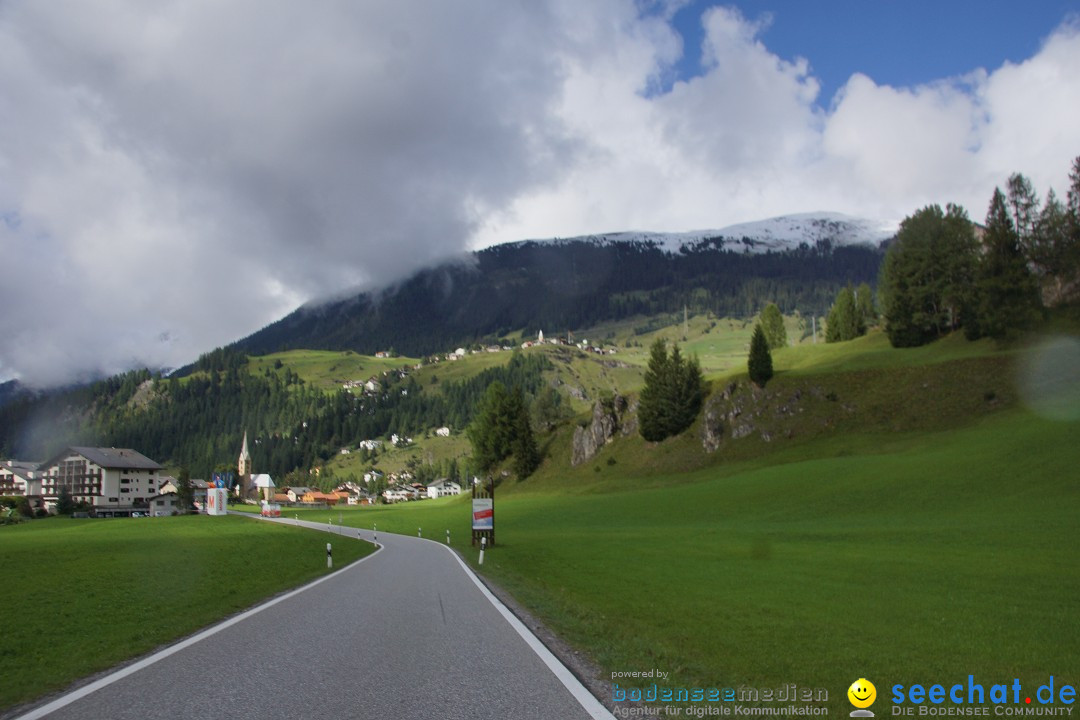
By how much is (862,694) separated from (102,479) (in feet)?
561

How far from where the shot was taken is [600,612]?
53.7 feet

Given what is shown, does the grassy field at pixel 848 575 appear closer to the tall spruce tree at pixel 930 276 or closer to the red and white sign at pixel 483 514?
the red and white sign at pixel 483 514

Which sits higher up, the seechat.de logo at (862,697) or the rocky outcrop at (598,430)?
the rocky outcrop at (598,430)

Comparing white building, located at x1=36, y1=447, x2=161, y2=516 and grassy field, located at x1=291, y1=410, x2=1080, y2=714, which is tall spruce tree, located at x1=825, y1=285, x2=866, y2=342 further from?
white building, located at x1=36, y1=447, x2=161, y2=516

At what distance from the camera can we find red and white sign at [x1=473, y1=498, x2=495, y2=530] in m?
43.6

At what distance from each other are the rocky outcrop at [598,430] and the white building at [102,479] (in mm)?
99564

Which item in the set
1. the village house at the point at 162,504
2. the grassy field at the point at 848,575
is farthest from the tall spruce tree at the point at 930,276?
the village house at the point at 162,504

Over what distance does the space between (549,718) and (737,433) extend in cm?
9334

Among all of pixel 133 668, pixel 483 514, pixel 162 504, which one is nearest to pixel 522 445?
pixel 483 514

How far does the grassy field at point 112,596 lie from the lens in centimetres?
1090

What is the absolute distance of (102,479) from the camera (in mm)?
147500

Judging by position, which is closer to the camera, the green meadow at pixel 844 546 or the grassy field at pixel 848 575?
the grassy field at pixel 848 575

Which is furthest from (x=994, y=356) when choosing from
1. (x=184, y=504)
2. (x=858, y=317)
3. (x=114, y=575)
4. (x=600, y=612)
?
(x=184, y=504)

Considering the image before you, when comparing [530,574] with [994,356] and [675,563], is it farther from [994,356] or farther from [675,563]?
[994,356]
